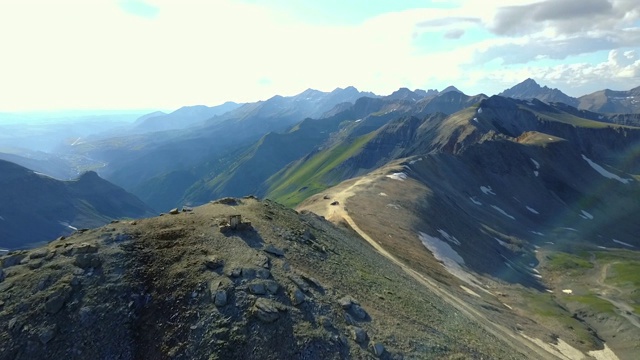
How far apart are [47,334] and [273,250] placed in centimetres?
1730

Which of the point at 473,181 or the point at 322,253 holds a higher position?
the point at 322,253

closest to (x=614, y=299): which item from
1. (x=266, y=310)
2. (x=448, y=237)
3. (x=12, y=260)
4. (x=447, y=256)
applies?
(x=448, y=237)

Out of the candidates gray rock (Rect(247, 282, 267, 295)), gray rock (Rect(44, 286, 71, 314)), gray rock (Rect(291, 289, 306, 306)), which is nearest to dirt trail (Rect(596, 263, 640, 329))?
gray rock (Rect(291, 289, 306, 306))

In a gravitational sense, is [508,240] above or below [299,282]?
below

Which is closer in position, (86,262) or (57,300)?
(57,300)

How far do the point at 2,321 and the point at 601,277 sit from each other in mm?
140330

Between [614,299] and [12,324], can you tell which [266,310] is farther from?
[614,299]

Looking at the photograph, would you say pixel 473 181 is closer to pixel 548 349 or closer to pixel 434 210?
pixel 434 210

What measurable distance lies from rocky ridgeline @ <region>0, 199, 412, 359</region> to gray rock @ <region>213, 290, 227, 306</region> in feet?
0.23

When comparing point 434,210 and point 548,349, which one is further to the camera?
point 434,210

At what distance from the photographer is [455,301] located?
62562 millimetres

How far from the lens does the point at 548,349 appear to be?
64.1 m

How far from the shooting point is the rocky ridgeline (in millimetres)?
28047

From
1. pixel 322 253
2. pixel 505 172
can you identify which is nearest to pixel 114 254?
pixel 322 253
